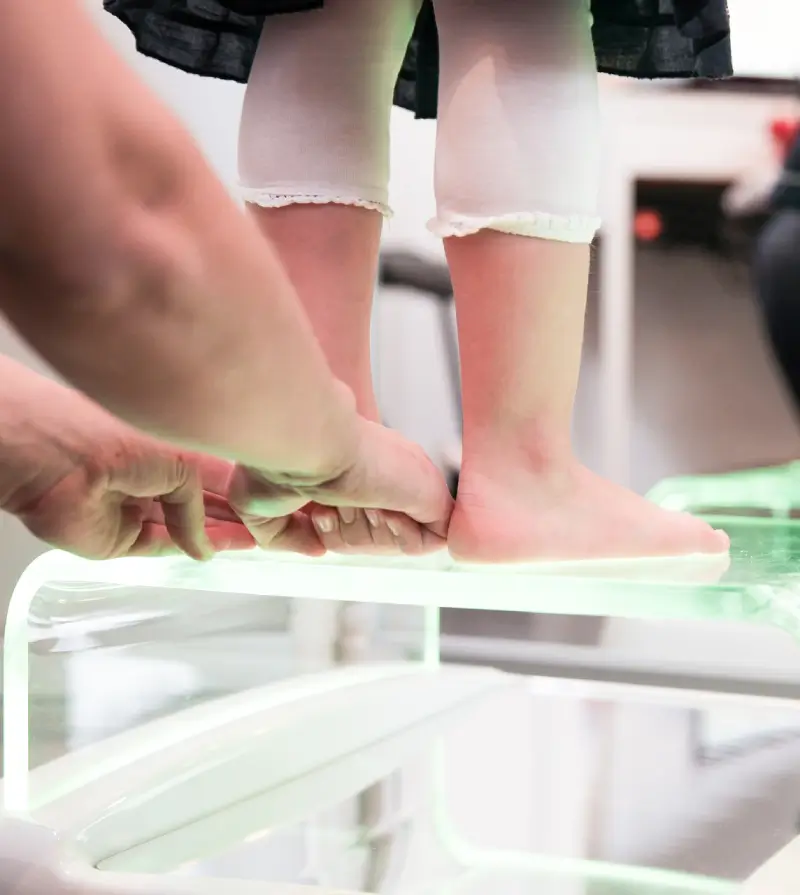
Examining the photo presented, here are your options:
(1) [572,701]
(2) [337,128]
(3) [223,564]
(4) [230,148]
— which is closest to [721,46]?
(2) [337,128]

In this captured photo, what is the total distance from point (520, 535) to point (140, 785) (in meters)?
0.29

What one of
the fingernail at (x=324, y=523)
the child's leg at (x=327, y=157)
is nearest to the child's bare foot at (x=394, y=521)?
the fingernail at (x=324, y=523)

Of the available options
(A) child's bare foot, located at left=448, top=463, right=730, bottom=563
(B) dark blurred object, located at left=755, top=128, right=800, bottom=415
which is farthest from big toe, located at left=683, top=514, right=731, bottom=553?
(B) dark blurred object, located at left=755, top=128, right=800, bottom=415

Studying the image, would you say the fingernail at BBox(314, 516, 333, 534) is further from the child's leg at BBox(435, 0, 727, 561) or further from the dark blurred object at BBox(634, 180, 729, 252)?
the dark blurred object at BBox(634, 180, 729, 252)

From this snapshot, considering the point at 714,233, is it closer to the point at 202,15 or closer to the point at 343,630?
the point at 343,630

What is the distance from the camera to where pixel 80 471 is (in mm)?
454

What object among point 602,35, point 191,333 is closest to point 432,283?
point 602,35

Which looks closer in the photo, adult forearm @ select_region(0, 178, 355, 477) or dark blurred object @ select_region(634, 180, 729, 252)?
adult forearm @ select_region(0, 178, 355, 477)

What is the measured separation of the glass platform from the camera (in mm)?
557

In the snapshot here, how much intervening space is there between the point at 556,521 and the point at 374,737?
31cm

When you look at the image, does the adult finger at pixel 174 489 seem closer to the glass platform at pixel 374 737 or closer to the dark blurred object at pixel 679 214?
the glass platform at pixel 374 737

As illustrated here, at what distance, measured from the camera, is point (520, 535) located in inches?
21.9

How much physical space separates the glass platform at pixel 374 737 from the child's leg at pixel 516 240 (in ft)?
0.14

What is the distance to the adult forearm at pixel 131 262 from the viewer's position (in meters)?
0.22
